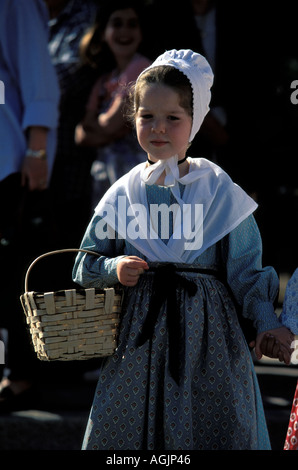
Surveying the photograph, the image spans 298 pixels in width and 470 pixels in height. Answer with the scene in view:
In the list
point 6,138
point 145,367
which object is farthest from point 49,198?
point 145,367

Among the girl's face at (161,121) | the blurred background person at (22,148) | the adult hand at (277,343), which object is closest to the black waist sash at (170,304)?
the adult hand at (277,343)

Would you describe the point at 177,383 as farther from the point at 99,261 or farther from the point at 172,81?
the point at 172,81

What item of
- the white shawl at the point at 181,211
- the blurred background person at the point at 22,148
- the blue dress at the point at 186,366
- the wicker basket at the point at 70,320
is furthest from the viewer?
the blurred background person at the point at 22,148

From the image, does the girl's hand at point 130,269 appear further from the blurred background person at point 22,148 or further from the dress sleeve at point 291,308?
the blurred background person at point 22,148

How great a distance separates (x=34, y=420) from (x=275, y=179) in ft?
6.29

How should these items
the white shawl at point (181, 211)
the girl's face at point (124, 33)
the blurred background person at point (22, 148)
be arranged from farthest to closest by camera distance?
the girl's face at point (124, 33)
the blurred background person at point (22, 148)
the white shawl at point (181, 211)

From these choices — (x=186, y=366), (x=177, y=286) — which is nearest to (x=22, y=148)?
(x=177, y=286)

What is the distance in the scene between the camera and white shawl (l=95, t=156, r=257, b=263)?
11.1 feet

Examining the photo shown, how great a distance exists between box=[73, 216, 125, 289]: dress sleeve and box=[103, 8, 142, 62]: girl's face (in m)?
1.92

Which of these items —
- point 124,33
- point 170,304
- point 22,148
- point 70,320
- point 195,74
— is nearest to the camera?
point 70,320

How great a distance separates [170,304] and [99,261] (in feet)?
0.97

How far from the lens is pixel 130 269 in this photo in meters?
3.25

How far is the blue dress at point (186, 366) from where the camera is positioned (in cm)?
328

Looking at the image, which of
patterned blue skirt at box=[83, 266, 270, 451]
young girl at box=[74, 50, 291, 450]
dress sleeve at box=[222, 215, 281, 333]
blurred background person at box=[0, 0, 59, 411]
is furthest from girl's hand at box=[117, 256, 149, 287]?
blurred background person at box=[0, 0, 59, 411]
